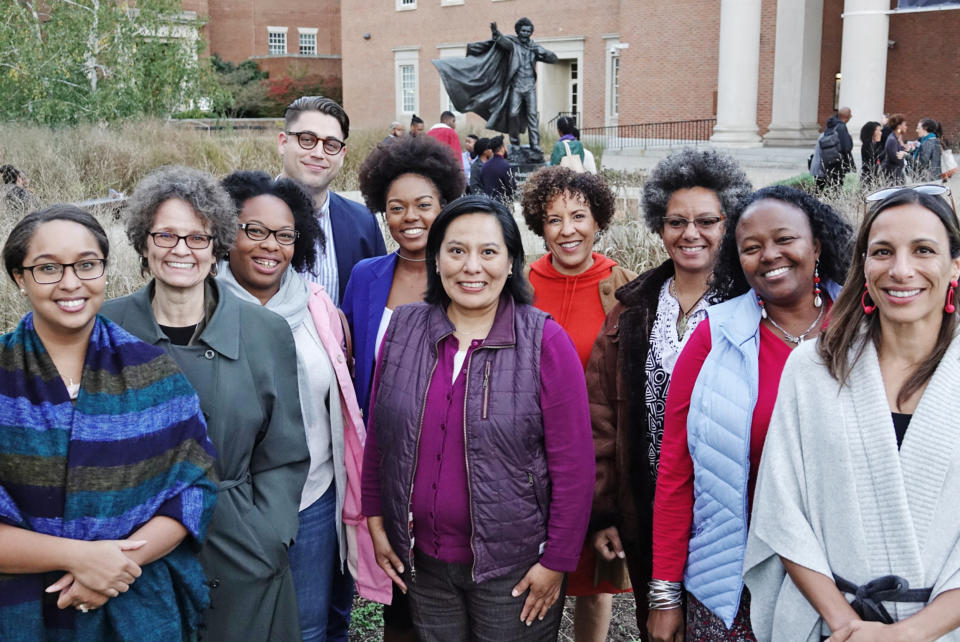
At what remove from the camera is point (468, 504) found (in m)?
2.76

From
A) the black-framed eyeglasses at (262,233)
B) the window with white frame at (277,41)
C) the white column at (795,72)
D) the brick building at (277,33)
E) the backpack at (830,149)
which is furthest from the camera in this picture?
the window with white frame at (277,41)

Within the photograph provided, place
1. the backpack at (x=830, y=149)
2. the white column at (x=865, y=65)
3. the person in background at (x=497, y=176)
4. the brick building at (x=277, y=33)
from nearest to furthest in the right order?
the person in background at (x=497, y=176) → the backpack at (x=830, y=149) → the white column at (x=865, y=65) → the brick building at (x=277, y=33)

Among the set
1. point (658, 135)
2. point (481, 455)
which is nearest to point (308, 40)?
point (658, 135)

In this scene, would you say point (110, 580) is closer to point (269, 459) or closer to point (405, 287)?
point (269, 459)

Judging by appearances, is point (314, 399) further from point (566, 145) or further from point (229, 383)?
point (566, 145)

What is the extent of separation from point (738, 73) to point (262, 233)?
23.1 m

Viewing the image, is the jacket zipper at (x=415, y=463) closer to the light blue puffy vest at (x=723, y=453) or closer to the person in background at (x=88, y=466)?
the person in background at (x=88, y=466)

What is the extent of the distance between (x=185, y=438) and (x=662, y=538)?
5.02ft

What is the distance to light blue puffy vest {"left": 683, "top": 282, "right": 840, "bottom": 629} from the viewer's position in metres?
2.65

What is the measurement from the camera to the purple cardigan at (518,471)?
109 inches

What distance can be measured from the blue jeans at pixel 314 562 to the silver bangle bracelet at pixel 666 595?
1.22m

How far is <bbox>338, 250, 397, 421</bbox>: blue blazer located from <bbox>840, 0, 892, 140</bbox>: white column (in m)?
19.8

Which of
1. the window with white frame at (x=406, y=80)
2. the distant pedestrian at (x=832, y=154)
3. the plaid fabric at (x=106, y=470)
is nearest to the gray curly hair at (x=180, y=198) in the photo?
the plaid fabric at (x=106, y=470)

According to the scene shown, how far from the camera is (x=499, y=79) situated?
57.6ft
